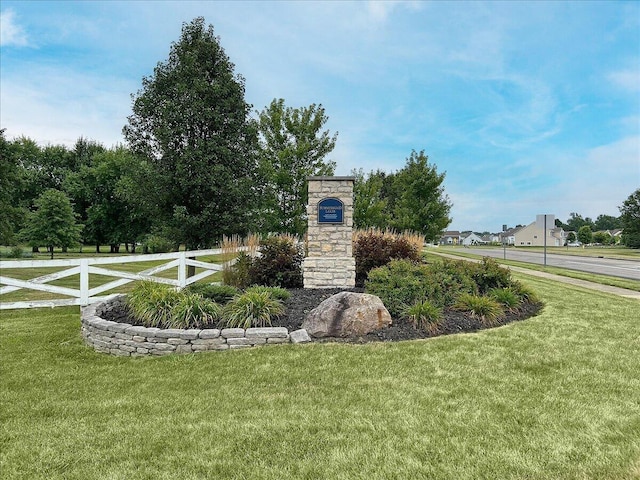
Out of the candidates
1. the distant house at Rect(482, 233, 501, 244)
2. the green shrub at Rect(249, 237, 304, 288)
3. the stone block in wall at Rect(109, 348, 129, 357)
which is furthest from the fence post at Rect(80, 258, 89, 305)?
the distant house at Rect(482, 233, 501, 244)

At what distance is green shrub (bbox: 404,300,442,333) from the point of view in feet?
20.7

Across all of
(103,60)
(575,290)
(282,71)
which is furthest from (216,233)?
(575,290)

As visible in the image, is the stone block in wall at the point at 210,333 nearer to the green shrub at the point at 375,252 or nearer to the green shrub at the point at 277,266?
the green shrub at the point at 277,266

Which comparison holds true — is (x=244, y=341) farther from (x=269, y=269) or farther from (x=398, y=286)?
(x=269, y=269)

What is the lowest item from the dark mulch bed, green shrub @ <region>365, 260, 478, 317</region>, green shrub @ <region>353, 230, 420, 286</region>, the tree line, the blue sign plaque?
the dark mulch bed

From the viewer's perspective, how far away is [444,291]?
7.71 m

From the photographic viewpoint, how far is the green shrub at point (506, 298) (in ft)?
25.3

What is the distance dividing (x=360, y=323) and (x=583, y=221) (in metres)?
143

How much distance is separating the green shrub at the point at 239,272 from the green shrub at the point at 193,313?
8.92ft

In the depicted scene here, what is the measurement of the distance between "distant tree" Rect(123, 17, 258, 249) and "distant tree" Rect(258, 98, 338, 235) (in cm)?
333

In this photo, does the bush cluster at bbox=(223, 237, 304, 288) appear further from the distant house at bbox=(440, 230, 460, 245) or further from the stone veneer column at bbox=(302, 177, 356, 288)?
the distant house at bbox=(440, 230, 460, 245)

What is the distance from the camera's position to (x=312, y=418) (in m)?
3.49

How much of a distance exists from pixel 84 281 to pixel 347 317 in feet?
19.8

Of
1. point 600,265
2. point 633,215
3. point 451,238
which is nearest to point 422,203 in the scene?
point 600,265
